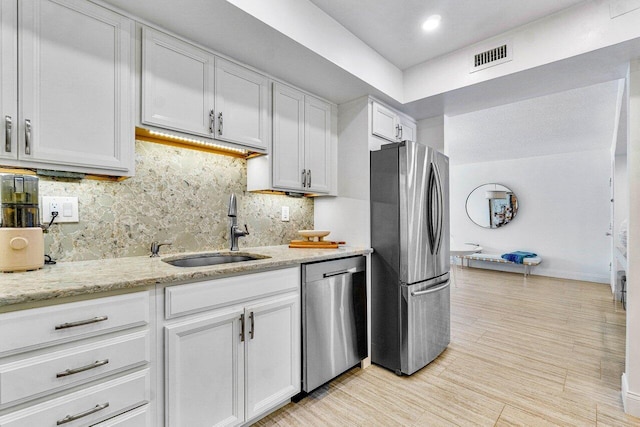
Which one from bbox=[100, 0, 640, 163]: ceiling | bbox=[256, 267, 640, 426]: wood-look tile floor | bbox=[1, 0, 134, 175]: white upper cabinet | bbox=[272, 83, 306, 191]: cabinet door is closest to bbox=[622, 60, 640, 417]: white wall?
bbox=[256, 267, 640, 426]: wood-look tile floor

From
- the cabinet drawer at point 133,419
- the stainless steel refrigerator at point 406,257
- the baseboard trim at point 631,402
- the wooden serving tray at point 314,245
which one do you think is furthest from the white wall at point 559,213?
the cabinet drawer at point 133,419

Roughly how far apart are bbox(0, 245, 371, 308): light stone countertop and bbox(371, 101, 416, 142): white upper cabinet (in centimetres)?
144

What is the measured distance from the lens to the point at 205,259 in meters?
2.08

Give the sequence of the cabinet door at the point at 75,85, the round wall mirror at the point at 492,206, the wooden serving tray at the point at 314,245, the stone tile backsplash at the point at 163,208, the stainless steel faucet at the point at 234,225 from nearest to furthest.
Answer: the cabinet door at the point at 75,85
the stone tile backsplash at the point at 163,208
the stainless steel faucet at the point at 234,225
the wooden serving tray at the point at 314,245
the round wall mirror at the point at 492,206

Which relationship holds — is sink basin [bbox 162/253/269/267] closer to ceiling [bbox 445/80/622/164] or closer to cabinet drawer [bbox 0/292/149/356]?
cabinet drawer [bbox 0/292/149/356]

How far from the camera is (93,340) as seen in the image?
1161mm

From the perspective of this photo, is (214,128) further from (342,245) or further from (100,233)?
(342,245)

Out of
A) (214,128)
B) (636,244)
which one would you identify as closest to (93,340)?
(214,128)

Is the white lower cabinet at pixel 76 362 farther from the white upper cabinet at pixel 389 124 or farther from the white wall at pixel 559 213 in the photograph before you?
the white wall at pixel 559 213

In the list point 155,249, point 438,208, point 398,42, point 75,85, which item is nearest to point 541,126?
point 438,208

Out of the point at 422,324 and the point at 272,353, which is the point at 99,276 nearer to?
the point at 272,353

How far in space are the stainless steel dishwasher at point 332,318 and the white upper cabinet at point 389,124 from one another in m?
1.15

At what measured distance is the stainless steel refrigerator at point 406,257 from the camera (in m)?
2.30

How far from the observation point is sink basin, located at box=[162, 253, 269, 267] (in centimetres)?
191
